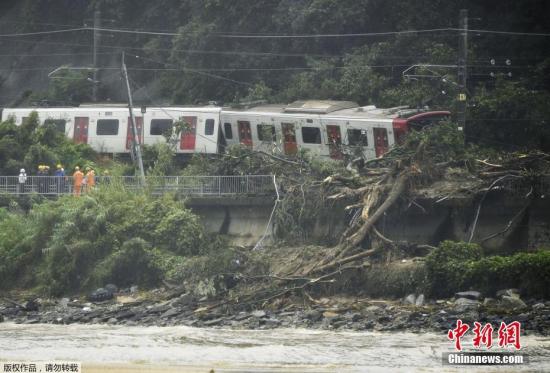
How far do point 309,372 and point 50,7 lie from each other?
4895 centimetres

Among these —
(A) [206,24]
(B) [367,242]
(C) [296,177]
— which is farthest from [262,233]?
(A) [206,24]

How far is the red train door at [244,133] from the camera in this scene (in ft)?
162

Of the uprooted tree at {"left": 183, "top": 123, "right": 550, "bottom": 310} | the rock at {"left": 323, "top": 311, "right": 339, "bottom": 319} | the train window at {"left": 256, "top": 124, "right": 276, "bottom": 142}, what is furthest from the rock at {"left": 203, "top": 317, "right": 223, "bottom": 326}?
the train window at {"left": 256, "top": 124, "right": 276, "bottom": 142}

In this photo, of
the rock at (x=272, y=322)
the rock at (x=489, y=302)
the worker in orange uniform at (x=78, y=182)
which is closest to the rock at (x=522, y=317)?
the rock at (x=489, y=302)

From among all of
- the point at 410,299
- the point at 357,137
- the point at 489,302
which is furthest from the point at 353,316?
the point at 357,137

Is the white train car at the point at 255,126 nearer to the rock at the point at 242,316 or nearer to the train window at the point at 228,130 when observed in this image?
the train window at the point at 228,130

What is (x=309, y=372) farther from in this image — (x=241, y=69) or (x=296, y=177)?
(x=241, y=69)

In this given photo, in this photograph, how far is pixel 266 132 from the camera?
156ft

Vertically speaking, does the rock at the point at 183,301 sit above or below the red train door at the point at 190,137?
below

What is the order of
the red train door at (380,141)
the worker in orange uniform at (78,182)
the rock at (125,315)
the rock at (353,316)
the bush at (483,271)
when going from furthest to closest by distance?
the worker in orange uniform at (78,182), the red train door at (380,141), the rock at (125,315), the rock at (353,316), the bush at (483,271)

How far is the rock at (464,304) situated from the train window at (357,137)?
12.5 metres

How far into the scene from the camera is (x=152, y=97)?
212 ft

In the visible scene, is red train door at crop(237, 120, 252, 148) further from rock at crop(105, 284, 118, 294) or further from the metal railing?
rock at crop(105, 284, 118, 294)

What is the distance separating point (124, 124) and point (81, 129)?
2206 mm
